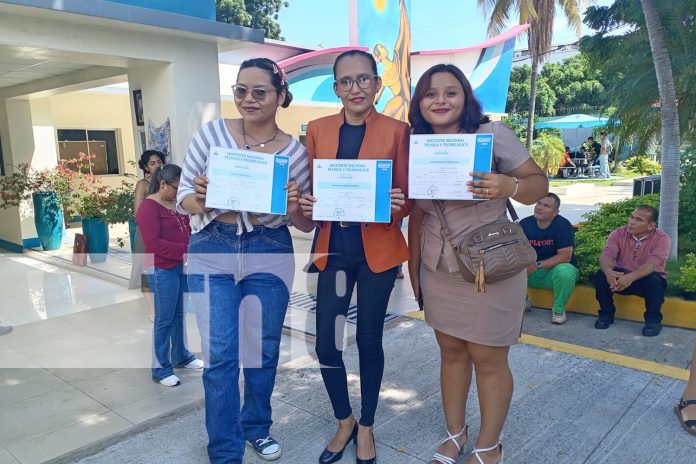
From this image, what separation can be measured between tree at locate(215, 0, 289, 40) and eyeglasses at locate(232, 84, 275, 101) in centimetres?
2713

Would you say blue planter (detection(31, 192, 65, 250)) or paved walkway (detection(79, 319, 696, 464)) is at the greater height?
blue planter (detection(31, 192, 65, 250))

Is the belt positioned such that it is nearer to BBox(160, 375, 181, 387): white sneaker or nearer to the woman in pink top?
the woman in pink top

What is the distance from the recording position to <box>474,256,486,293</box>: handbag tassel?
236 cm

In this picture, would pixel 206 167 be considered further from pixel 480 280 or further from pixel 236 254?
pixel 480 280

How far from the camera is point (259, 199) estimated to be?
8.04 feet

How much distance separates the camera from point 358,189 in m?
2.45

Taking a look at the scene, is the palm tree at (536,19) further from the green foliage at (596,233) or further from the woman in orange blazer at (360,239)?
the woman in orange blazer at (360,239)

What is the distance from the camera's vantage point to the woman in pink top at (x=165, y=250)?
3.76 metres

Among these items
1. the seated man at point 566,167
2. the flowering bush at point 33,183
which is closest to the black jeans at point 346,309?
the flowering bush at point 33,183

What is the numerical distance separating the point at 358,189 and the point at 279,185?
0.37m

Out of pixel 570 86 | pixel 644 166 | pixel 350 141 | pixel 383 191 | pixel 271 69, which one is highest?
pixel 570 86

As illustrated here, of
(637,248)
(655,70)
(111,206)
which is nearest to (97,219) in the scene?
(111,206)

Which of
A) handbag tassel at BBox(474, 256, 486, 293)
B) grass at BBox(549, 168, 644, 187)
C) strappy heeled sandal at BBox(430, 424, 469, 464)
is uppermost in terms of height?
handbag tassel at BBox(474, 256, 486, 293)

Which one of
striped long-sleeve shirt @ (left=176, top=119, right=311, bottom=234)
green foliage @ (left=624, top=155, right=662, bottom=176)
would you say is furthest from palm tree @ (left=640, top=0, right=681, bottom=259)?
green foliage @ (left=624, top=155, right=662, bottom=176)
